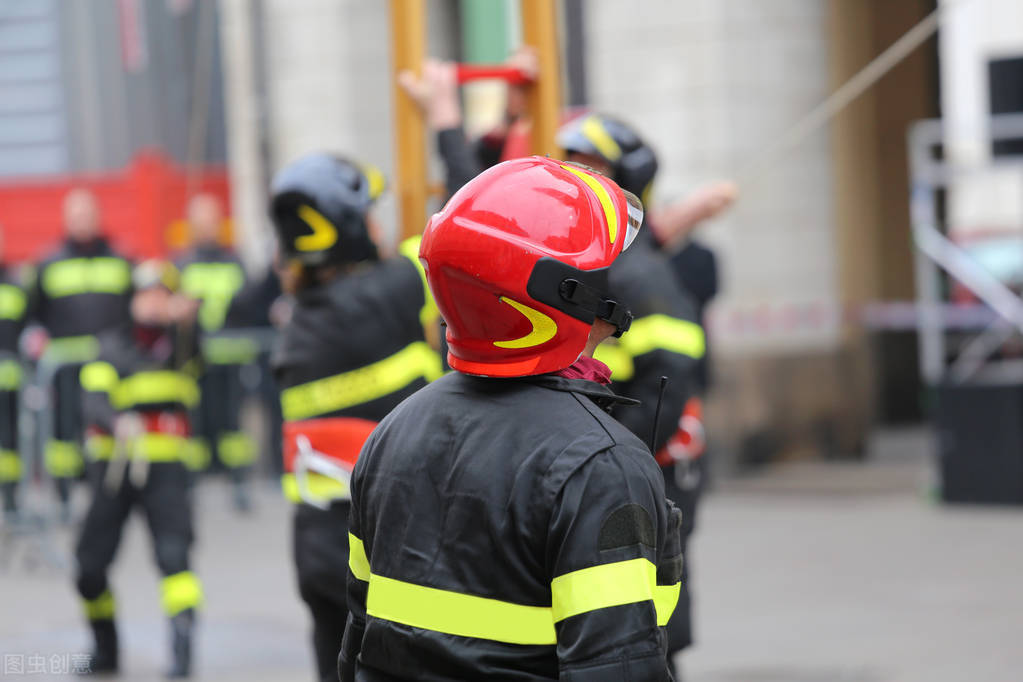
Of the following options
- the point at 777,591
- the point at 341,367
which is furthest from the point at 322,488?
the point at 777,591

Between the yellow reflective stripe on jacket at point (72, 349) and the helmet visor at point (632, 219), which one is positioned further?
the yellow reflective stripe on jacket at point (72, 349)

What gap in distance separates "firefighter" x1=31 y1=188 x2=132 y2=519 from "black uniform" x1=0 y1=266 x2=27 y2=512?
0.46 ft

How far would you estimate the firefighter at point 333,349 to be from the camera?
163 inches

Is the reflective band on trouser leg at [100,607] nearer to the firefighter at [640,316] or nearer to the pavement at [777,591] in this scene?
the pavement at [777,591]

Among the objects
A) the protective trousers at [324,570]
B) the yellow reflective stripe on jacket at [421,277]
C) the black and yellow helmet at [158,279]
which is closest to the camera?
the protective trousers at [324,570]

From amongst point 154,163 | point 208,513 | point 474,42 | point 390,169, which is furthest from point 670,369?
point 154,163

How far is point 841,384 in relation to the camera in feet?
38.6

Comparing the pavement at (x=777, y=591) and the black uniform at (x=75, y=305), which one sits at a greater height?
the black uniform at (x=75, y=305)

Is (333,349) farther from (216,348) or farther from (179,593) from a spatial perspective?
(216,348)

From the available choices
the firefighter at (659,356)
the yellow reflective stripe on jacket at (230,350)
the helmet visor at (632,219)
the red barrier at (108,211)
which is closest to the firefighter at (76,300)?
the yellow reflective stripe on jacket at (230,350)

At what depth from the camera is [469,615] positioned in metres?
2.22

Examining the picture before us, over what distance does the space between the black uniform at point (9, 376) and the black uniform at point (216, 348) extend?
1249 mm

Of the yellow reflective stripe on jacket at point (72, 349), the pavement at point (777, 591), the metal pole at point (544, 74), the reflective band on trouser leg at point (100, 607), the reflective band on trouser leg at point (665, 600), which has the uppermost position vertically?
the metal pole at point (544, 74)

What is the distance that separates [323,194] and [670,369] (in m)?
1.03
